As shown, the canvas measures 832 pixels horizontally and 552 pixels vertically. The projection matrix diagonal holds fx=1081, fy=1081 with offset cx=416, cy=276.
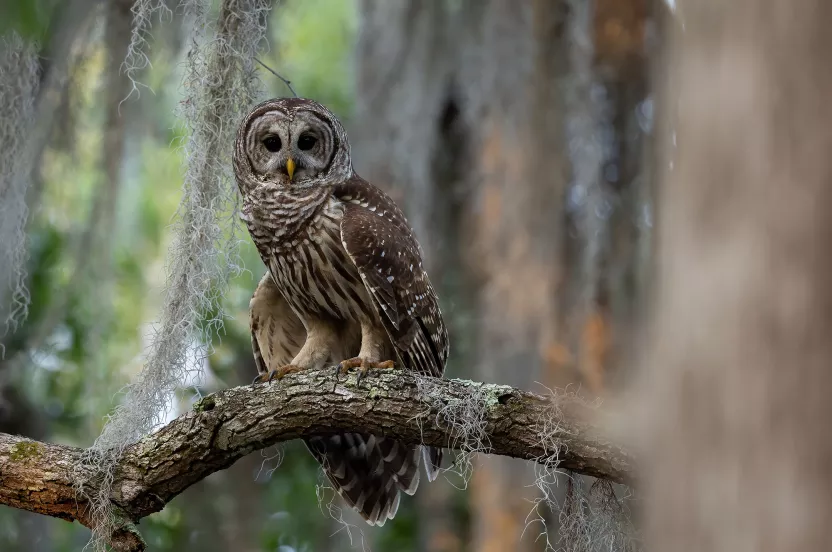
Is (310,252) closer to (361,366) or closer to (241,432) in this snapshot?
(361,366)

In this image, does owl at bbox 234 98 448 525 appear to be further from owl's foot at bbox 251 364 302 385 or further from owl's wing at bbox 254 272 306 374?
owl's wing at bbox 254 272 306 374

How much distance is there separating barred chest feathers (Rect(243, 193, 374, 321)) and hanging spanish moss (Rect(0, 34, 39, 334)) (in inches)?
45.6

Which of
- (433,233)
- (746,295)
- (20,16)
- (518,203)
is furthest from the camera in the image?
(433,233)

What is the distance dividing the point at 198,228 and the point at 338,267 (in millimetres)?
569

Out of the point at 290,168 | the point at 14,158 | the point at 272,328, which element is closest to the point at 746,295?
the point at 290,168

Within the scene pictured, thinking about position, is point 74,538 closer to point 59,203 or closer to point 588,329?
point 59,203

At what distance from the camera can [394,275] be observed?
13.6ft

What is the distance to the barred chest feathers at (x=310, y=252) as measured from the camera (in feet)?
13.8

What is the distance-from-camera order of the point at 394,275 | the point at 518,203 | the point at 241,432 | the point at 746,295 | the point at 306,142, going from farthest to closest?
the point at 518,203 < the point at 306,142 < the point at 394,275 < the point at 241,432 < the point at 746,295

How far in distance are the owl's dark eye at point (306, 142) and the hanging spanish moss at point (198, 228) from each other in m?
0.26

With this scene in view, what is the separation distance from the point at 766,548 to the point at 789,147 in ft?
1.51

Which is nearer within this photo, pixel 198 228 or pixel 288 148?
pixel 198 228

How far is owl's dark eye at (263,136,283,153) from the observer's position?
170 inches

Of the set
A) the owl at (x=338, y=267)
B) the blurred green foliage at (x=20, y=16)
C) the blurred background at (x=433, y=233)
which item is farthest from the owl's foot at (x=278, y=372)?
the blurred background at (x=433, y=233)
